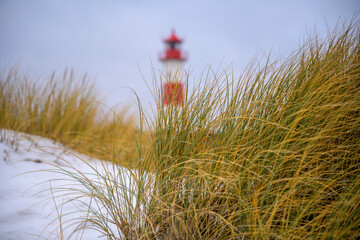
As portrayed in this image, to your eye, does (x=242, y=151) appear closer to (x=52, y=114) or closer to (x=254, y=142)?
(x=254, y=142)

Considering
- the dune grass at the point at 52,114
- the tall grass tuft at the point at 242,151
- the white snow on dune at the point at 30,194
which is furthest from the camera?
the dune grass at the point at 52,114

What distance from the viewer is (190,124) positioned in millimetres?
1461

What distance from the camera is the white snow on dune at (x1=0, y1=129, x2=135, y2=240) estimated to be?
1.48 m

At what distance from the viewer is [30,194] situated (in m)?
1.90

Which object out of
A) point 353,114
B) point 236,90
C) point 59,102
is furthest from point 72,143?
point 353,114

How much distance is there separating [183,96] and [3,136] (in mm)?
1956

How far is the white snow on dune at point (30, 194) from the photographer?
148 centimetres

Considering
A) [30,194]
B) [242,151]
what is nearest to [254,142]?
[242,151]

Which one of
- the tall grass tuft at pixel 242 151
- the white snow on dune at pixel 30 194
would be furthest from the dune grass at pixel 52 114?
the tall grass tuft at pixel 242 151

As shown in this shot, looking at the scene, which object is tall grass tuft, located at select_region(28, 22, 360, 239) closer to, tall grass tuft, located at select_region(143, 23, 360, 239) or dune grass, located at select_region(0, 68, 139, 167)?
tall grass tuft, located at select_region(143, 23, 360, 239)

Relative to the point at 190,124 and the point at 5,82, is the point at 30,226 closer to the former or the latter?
the point at 190,124

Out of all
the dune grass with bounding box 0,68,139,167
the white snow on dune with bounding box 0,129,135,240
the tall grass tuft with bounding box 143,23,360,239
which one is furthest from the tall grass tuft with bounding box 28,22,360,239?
the dune grass with bounding box 0,68,139,167

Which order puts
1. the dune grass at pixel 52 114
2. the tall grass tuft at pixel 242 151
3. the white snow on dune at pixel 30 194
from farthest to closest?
1. the dune grass at pixel 52 114
2. the white snow on dune at pixel 30 194
3. the tall grass tuft at pixel 242 151

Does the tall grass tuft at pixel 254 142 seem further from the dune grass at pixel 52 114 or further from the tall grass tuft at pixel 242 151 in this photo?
the dune grass at pixel 52 114
